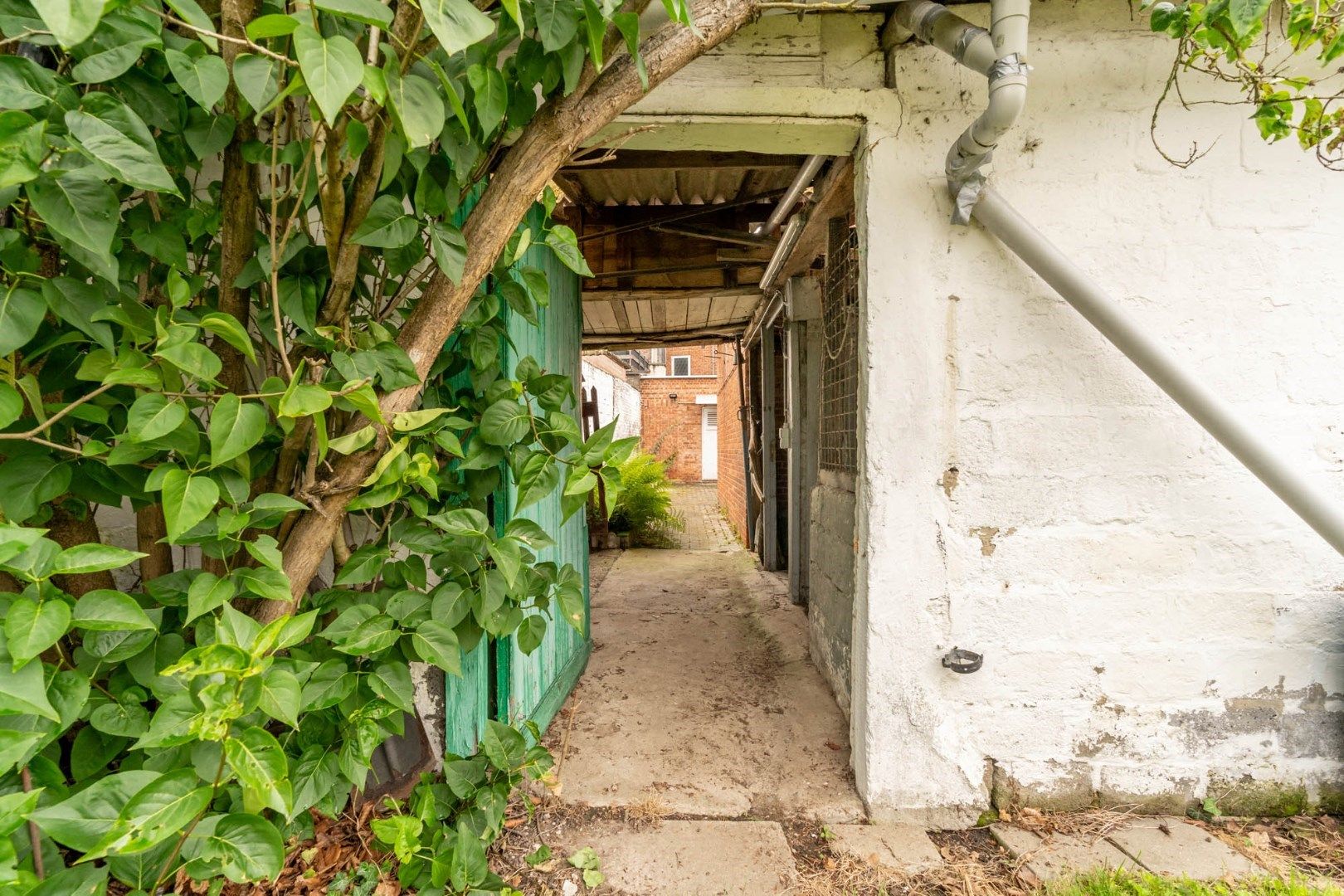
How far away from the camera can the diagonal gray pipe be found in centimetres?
151

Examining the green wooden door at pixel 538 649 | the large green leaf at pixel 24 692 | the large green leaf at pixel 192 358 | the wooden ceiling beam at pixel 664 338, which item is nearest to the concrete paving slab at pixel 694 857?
the green wooden door at pixel 538 649

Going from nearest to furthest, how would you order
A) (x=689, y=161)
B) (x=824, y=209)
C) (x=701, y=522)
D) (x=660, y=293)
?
(x=824, y=209) → (x=689, y=161) → (x=660, y=293) → (x=701, y=522)

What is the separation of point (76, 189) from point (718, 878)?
2072mm

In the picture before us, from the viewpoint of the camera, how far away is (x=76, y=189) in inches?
32.9

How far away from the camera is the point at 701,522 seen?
8945 millimetres

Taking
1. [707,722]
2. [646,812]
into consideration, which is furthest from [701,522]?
[646,812]

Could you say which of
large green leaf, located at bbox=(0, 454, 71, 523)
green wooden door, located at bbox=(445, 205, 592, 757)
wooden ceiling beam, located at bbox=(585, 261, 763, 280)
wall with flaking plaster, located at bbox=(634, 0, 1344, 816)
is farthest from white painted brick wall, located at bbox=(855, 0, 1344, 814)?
wooden ceiling beam, located at bbox=(585, 261, 763, 280)

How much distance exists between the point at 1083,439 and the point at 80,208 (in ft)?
8.12

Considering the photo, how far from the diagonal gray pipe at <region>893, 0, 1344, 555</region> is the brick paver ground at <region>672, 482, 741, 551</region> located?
5.32 metres

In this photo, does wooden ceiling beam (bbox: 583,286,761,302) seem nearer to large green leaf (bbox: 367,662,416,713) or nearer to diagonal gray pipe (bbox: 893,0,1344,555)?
diagonal gray pipe (bbox: 893,0,1344,555)

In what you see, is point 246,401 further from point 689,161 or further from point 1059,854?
point 1059,854

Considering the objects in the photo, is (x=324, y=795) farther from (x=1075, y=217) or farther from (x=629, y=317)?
(x=629, y=317)

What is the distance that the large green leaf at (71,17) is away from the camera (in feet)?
1.97

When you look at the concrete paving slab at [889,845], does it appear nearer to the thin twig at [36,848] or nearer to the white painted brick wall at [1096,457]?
the white painted brick wall at [1096,457]
